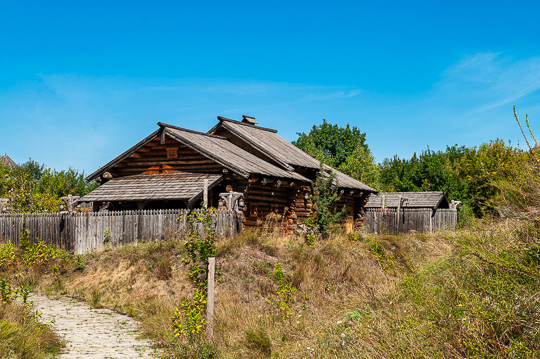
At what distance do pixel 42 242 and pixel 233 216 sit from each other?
6375mm

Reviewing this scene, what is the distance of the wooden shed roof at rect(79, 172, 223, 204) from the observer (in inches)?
744

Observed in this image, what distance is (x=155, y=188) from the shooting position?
20.0 meters

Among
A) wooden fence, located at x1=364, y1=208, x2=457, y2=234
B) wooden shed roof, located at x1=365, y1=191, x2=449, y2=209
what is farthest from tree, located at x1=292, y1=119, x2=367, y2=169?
wooden fence, located at x1=364, y1=208, x2=457, y2=234

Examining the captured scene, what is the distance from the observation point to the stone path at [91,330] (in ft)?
29.9

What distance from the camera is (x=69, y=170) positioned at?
1692 inches

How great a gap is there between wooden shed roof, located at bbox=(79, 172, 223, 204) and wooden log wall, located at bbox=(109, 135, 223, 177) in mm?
415

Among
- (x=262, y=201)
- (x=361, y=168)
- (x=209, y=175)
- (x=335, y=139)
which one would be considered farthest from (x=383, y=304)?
(x=335, y=139)

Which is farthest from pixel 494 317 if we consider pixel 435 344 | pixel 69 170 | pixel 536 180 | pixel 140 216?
pixel 69 170

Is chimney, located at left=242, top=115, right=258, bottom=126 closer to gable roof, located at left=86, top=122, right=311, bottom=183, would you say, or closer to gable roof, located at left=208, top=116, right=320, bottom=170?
gable roof, located at left=208, top=116, right=320, bottom=170

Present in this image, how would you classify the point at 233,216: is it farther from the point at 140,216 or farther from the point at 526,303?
the point at 526,303

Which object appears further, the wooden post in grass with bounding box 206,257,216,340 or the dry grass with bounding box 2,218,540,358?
the wooden post in grass with bounding box 206,257,216,340

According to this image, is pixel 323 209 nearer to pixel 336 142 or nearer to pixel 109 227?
pixel 109 227

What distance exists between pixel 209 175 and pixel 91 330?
996 centimetres

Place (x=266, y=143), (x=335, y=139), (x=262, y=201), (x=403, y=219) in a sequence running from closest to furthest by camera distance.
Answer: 1. (x=262, y=201)
2. (x=266, y=143)
3. (x=403, y=219)
4. (x=335, y=139)
